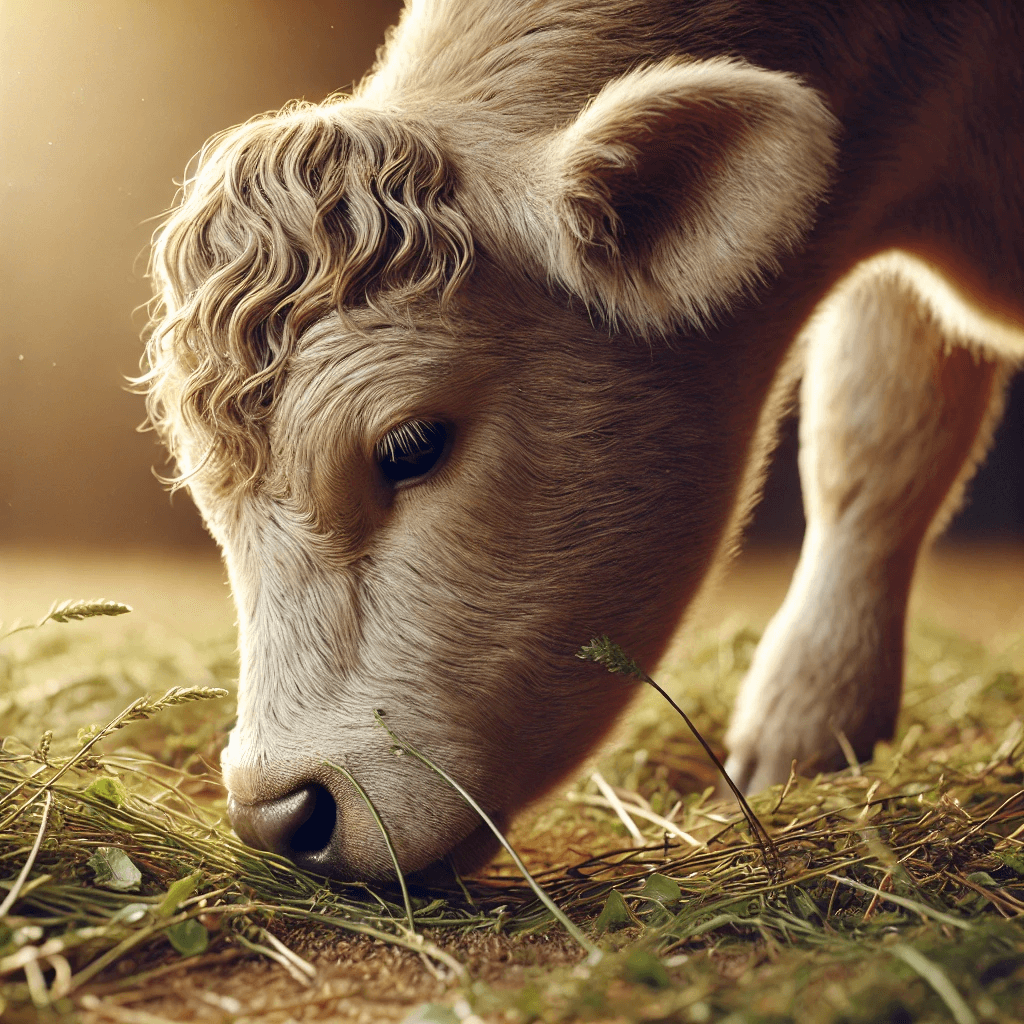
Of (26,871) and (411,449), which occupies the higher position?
(411,449)

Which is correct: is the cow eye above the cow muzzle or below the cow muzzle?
above

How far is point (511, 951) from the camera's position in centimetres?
130

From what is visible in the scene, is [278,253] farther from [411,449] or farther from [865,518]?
[865,518]

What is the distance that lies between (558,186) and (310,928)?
3.86 feet

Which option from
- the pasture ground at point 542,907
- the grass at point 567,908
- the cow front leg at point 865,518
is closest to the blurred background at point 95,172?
the pasture ground at point 542,907

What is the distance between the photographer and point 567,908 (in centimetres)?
148

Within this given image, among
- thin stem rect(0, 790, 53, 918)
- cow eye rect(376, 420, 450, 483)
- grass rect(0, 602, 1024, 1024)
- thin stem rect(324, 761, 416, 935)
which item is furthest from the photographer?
cow eye rect(376, 420, 450, 483)

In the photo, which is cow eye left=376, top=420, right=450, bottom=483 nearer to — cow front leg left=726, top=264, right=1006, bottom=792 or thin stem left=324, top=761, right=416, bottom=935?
thin stem left=324, top=761, right=416, bottom=935

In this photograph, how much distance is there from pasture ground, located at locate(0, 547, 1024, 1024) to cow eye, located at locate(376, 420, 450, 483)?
20.9 inches

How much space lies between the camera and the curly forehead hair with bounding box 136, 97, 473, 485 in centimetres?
153

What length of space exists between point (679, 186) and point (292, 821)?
1.17 meters

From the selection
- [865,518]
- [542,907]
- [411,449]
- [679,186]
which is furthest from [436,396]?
[865,518]

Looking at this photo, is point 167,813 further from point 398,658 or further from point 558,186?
point 558,186

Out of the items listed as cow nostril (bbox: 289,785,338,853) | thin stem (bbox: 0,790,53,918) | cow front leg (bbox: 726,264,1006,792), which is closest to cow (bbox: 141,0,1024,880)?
cow nostril (bbox: 289,785,338,853)
